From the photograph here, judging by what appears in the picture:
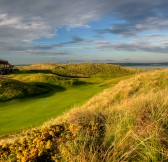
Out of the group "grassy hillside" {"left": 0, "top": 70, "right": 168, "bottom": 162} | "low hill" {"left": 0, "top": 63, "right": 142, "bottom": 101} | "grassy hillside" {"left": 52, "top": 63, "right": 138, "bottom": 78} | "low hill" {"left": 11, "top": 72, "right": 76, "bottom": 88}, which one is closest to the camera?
"grassy hillside" {"left": 0, "top": 70, "right": 168, "bottom": 162}

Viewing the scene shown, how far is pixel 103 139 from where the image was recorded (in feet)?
22.5

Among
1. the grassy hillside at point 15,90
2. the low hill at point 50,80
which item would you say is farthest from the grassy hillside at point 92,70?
the grassy hillside at point 15,90

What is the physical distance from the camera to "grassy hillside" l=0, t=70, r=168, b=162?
5777 millimetres

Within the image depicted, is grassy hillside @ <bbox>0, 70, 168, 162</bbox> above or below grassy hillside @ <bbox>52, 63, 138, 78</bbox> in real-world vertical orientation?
above

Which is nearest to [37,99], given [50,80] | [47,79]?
[50,80]

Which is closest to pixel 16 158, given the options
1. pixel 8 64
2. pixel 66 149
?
pixel 66 149

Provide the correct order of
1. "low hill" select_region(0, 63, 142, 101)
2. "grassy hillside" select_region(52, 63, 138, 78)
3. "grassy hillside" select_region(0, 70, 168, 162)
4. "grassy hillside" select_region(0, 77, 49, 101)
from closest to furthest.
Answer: "grassy hillside" select_region(0, 70, 168, 162), "grassy hillside" select_region(0, 77, 49, 101), "low hill" select_region(0, 63, 142, 101), "grassy hillside" select_region(52, 63, 138, 78)

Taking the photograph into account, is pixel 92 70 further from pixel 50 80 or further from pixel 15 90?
pixel 15 90

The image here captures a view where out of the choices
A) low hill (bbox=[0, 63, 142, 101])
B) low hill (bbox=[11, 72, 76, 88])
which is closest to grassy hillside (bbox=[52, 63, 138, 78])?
low hill (bbox=[0, 63, 142, 101])

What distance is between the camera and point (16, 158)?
679cm

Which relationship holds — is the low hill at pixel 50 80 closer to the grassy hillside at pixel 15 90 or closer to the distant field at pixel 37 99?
the distant field at pixel 37 99

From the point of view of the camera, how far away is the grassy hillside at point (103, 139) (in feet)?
19.0

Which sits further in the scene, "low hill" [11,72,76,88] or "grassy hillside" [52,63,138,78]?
"grassy hillside" [52,63,138,78]

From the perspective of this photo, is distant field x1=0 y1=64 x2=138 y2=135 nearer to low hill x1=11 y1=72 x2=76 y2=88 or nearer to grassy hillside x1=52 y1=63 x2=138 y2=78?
low hill x1=11 y1=72 x2=76 y2=88
